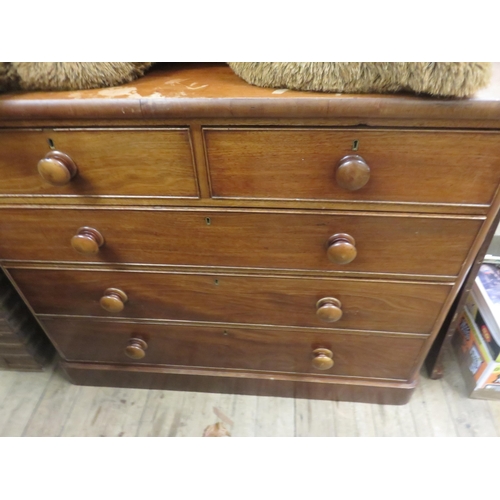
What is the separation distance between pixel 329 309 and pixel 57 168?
0.60m

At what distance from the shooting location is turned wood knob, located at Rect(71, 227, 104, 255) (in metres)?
0.76

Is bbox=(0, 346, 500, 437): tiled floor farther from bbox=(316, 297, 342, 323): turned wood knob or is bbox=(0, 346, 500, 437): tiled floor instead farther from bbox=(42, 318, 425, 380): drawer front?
bbox=(316, 297, 342, 323): turned wood knob

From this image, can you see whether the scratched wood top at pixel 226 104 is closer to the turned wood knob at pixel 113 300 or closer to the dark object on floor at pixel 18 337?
the turned wood knob at pixel 113 300

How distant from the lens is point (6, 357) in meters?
1.23

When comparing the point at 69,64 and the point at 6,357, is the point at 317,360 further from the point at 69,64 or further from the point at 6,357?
the point at 6,357

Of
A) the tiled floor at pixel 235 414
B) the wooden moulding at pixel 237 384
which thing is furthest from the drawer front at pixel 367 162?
the tiled floor at pixel 235 414

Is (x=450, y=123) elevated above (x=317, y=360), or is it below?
above

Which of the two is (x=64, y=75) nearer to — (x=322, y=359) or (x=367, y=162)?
(x=367, y=162)

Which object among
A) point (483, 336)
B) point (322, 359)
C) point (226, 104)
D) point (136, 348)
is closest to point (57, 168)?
point (226, 104)

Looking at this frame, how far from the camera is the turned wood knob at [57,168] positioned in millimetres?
640

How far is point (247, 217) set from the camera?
72 cm
